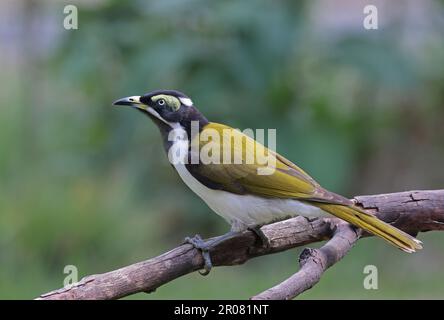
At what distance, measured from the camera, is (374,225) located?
4.18m

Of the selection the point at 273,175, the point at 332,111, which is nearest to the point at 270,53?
the point at 332,111

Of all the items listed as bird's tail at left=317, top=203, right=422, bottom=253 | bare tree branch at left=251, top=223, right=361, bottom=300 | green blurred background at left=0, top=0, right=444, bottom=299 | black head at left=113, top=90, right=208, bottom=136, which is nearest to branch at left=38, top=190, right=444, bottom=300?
bare tree branch at left=251, top=223, right=361, bottom=300

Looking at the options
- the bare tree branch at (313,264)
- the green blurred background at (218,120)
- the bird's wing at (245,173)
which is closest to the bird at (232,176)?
the bird's wing at (245,173)

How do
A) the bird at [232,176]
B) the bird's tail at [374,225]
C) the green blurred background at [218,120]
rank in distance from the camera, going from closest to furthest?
the bird's tail at [374,225] → the bird at [232,176] → the green blurred background at [218,120]

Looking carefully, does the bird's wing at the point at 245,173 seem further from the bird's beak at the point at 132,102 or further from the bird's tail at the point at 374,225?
the bird's beak at the point at 132,102

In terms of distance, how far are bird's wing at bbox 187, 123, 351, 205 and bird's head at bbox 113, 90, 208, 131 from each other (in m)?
0.13

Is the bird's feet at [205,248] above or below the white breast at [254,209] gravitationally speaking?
below

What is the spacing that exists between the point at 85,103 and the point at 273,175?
4.04 meters

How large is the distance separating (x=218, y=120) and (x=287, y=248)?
288 cm

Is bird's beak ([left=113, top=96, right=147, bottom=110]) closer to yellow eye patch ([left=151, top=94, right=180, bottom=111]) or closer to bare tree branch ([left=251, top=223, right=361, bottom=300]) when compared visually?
yellow eye patch ([left=151, top=94, right=180, bottom=111])

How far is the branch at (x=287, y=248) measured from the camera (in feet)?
12.5

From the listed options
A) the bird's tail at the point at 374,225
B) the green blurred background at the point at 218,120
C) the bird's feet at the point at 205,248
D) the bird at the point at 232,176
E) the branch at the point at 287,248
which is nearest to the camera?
the branch at the point at 287,248

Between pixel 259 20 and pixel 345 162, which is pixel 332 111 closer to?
pixel 345 162

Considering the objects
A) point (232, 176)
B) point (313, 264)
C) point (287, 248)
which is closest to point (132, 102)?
point (232, 176)
